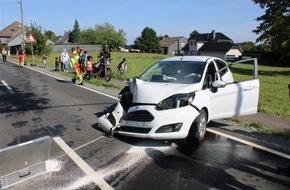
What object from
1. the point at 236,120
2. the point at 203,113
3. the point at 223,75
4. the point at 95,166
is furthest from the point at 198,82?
the point at 95,166

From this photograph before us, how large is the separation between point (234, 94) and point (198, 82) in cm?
100

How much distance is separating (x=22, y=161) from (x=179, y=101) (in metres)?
2.81

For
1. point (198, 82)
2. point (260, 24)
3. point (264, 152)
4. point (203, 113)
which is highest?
point (260, 24)

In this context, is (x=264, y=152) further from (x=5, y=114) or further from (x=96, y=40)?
(x=96, y=40)

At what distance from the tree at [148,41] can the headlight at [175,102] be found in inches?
4063

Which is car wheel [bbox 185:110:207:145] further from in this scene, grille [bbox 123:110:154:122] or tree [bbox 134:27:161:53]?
tree [bbox 134:27:161:53]

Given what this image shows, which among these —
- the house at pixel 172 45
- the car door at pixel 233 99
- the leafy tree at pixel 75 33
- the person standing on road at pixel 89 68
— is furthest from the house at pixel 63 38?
the car door at pixel 233 99

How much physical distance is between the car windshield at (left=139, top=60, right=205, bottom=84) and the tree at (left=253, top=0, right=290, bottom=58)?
84.0 ft

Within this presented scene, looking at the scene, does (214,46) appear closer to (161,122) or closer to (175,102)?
(175,102)

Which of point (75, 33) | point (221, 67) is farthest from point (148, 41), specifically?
point (221, 67)

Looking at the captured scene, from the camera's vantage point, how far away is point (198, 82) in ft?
22.0

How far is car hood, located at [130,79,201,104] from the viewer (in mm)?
6078

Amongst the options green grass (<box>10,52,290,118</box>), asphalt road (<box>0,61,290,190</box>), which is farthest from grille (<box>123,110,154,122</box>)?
green grass (<box>10,52,290,118</box>)

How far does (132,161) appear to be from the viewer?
5.37 m
